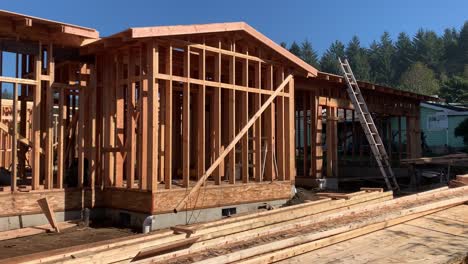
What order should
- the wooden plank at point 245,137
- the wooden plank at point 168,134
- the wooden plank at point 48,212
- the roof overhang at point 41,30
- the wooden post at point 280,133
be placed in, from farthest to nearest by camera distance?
the wooden post at point 280,133 → the wooden plank at point 245,137 → the wooden plank at point 168,134 → the wooden plank at point 48,212 → the roof overhang at point 41,30

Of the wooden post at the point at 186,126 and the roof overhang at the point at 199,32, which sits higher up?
the roof overhang at the point at 199,32

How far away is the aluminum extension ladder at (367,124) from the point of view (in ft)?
53.2

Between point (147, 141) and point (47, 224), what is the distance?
8.76 ft

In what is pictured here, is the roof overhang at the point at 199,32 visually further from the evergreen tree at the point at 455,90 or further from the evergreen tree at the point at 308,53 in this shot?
the evergreen tree at the point at 308,53

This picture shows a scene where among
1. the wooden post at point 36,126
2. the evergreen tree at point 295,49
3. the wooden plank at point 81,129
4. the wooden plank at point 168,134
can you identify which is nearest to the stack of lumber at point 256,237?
the wooden plank at point 168,134

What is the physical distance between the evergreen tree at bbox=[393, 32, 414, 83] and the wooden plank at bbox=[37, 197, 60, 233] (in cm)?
10433

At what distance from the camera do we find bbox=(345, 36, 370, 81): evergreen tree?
105 metres

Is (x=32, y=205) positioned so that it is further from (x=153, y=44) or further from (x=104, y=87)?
(x=153, y=44)

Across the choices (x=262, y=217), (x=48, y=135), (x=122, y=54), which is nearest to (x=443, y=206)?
(x=262, y=217)

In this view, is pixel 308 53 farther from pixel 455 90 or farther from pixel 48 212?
pixel 48 212

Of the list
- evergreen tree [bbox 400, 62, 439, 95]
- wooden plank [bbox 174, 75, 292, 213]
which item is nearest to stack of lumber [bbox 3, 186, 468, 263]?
wooden plank [bbox 174, 75, 292, 213]

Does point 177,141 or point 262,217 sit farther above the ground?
point 177,141

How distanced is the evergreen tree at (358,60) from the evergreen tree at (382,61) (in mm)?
2252

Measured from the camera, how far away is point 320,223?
8188 millimetres
